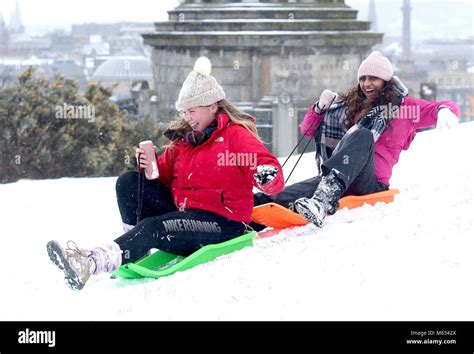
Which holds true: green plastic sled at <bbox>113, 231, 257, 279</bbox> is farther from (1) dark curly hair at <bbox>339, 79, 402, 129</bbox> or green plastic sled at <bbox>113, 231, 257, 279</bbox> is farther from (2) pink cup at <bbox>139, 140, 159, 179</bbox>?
(1) dark curly hair at <bbox>339, 79, 402, 129</bbox>

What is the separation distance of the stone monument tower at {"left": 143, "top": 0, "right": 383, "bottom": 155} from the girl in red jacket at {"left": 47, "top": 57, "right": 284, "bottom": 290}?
19.1m

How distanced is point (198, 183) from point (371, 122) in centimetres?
162

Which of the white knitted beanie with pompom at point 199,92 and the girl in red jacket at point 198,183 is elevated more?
the white knitted beanie with pompom at point 199,92

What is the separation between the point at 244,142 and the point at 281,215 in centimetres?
76

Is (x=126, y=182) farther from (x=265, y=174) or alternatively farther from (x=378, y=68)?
(x=378, y=68)

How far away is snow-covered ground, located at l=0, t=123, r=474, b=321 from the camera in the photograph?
5414 mm

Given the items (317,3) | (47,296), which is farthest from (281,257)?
(317,3)

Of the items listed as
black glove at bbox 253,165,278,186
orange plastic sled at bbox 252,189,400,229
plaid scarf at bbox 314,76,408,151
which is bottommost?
orange plastic sled at bbox 252,189,400,229

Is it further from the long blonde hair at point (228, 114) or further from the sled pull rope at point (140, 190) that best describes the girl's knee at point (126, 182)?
the long blonde hair at point (228, 114)

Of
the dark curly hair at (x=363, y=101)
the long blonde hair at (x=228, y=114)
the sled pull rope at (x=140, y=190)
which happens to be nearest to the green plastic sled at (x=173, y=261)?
the sled pull rope at (x=140, y=190)

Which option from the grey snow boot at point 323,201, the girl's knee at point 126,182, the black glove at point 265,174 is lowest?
the grey snow boot at point 323,201

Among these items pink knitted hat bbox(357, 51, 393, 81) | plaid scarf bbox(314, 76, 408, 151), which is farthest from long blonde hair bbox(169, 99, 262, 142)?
pink knitted hat bbox(357, 51, 393, 81)

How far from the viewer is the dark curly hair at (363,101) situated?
822 cm

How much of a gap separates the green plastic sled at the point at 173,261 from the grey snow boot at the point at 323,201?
1.23ft
